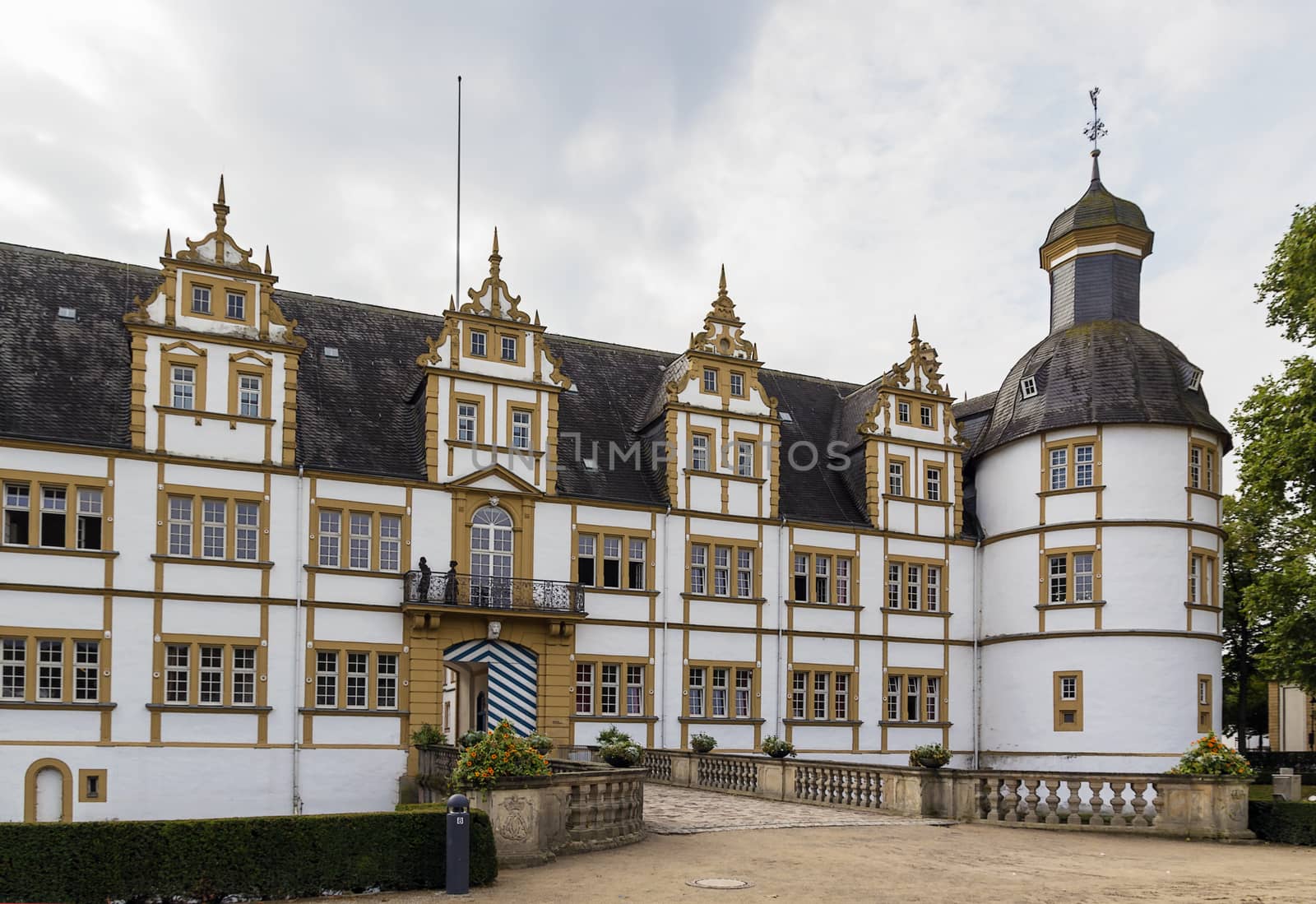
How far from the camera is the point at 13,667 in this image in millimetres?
28188

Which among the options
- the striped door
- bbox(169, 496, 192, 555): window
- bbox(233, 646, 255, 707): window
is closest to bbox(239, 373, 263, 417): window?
bbox(169, 496, 192, 555): window

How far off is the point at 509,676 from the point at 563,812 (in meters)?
15.1

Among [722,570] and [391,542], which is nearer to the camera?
[391,542]

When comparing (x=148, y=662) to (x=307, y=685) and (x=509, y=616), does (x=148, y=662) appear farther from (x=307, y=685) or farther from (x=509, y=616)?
(x=509, y=616)

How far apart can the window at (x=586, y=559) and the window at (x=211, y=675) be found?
9607 mm

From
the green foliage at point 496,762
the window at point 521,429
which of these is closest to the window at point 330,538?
the window at point 521,429

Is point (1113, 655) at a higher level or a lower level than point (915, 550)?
lower

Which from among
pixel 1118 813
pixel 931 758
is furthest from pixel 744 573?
pixel 1118 813

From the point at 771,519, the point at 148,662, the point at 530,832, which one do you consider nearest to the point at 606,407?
the point at 771,519

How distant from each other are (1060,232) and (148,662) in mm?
31535

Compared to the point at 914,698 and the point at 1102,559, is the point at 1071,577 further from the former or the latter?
the point at 914,698

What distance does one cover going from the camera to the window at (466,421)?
3409 centimetres

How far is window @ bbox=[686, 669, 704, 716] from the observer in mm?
36094

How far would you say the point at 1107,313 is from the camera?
137ft
